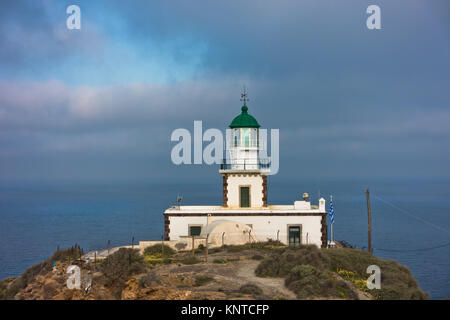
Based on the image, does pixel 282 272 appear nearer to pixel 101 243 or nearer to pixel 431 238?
pixel 101 243

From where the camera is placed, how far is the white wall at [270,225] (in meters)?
27.7

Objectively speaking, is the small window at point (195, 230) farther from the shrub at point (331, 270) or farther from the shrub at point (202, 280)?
the shrub at point (202, 280)

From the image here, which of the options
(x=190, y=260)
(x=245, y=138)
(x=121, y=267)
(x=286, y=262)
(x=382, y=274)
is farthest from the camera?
(x=245, y=138)

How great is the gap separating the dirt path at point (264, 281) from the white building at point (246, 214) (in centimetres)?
588

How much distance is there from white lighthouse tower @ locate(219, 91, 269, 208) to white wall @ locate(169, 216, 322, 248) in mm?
1562

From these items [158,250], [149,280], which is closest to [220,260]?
[149,280]

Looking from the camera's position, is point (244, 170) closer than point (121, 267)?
No

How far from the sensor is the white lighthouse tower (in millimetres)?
29000

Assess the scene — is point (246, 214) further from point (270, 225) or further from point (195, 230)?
point (195, 230)

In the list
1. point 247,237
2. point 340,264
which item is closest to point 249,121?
point 247,237

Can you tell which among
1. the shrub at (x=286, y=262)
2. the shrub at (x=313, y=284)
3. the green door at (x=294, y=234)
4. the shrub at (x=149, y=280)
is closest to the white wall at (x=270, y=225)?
the green door at (x=294, y=234)

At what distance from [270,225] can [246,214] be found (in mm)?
1594

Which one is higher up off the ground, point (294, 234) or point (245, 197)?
point (245, 197)

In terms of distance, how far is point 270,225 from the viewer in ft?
90.9
